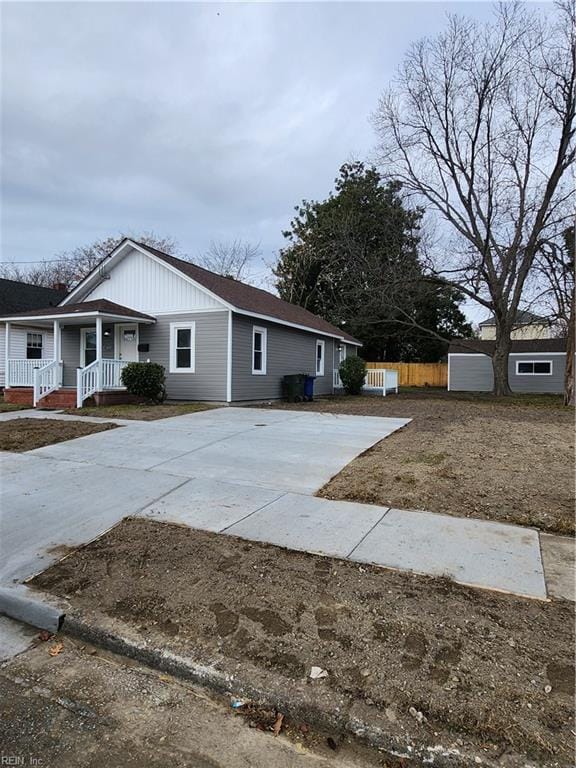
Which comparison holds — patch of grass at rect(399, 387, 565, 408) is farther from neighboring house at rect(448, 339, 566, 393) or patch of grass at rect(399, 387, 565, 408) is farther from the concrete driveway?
the concrete driveway

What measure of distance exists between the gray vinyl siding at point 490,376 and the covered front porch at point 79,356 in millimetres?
23980

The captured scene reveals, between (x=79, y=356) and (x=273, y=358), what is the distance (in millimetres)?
7111

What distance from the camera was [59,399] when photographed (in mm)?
14008

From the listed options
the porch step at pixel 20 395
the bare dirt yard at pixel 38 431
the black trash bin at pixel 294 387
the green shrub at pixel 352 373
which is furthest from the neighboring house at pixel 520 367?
the bare dirt yard at pixel 38 431

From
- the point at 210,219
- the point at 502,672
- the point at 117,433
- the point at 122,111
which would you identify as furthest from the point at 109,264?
the point at 502,672

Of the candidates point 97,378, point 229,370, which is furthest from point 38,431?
point 229,370

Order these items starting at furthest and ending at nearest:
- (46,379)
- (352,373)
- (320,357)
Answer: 1. (352,373)
2. (320,357)
3. (46,379)

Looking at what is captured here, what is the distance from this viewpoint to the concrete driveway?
13.8ft

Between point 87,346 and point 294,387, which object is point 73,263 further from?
point 294,387

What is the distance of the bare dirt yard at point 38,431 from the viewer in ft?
25.3

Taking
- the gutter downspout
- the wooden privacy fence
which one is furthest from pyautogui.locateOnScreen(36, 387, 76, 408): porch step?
the wooden privacy fence

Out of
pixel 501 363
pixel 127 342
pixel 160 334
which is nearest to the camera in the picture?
pixel 160 334

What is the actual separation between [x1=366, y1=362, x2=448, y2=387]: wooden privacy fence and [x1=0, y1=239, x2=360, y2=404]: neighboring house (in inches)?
818

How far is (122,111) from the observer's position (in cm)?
1205
